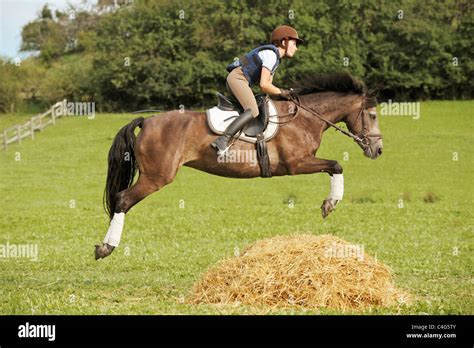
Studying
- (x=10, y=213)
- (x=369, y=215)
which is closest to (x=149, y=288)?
(x=369, y=215)

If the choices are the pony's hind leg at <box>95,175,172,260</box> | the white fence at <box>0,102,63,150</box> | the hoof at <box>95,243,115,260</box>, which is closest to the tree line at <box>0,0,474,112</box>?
the white fence at <box>0,102,63,150</box>

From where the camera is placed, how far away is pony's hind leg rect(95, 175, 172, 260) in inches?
427

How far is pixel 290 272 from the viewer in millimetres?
10375

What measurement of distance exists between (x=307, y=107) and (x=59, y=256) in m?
8.19

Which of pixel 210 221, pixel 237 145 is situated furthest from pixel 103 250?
pixel 210 221

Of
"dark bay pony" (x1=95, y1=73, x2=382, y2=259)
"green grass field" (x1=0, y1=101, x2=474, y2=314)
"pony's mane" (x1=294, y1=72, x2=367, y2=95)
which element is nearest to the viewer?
"dark bay pony" (x1=95, y1=73, x2=382, y2=259)

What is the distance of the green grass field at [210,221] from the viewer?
40.3 feet

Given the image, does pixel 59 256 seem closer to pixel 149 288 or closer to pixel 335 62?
pixel 149 288

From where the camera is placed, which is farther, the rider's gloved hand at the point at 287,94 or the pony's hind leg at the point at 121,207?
the rider's gloved hand at the point at 287,94

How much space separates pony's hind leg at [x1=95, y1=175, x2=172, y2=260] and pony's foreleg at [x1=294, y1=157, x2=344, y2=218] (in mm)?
2020

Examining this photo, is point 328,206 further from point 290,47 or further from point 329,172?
point 290,47

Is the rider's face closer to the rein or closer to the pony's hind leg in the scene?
the rein

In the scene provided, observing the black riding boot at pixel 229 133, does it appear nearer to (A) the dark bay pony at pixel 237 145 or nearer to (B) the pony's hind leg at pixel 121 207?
(A) the dark bay pony at pixel 237 145

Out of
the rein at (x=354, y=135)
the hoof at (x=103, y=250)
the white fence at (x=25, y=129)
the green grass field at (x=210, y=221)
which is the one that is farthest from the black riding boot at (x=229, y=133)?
the white fence at (x=25, y=129)
